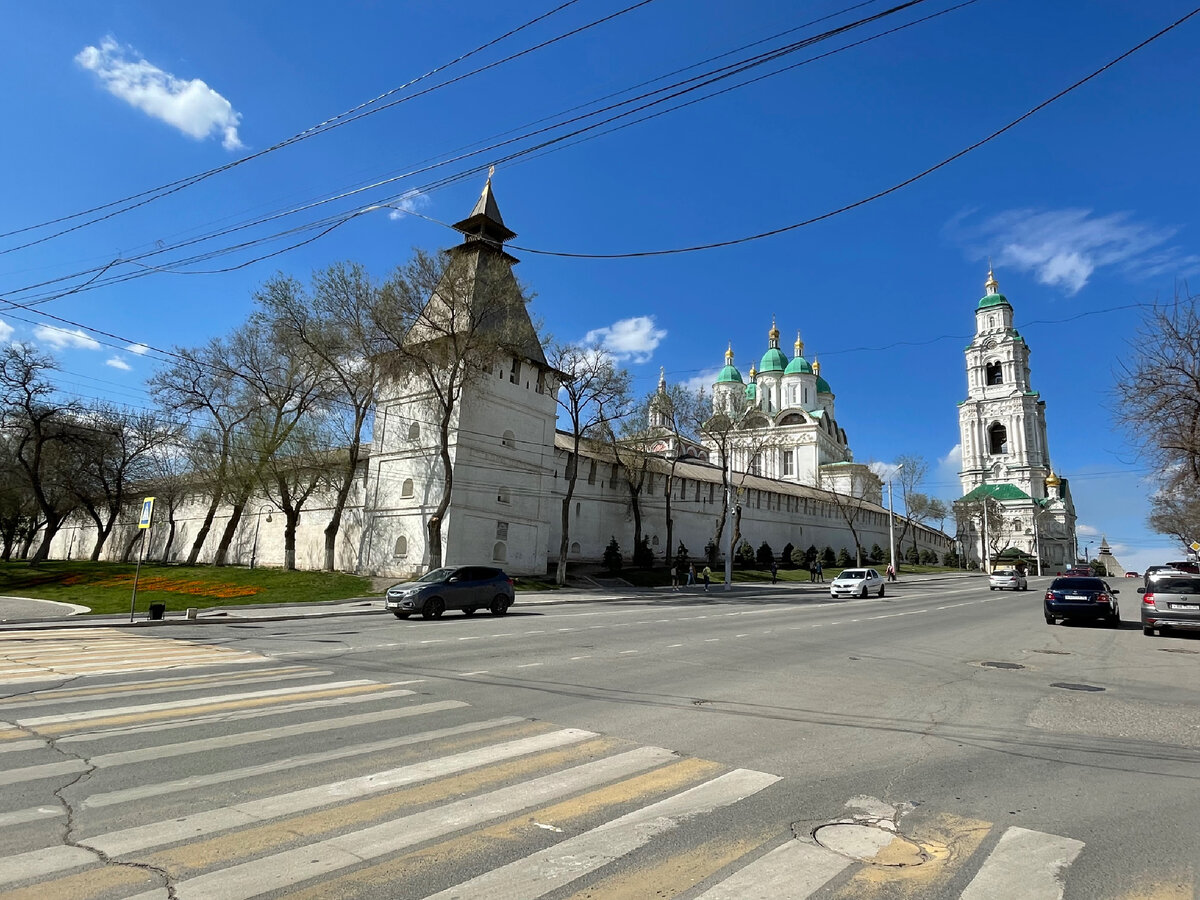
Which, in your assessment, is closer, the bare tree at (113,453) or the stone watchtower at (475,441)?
the stone watchtower at (475,441)

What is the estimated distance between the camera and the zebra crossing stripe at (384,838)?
3445 millimetres

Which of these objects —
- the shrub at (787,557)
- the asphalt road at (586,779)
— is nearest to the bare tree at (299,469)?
the asphalt road at (586,779)

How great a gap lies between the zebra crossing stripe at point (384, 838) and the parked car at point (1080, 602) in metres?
20.5

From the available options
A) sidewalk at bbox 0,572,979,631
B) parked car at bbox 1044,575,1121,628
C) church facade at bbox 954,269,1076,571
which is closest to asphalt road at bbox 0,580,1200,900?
sidewalk at bbox 0,572,979,631

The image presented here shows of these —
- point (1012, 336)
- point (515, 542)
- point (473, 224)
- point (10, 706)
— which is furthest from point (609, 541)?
point (1012, 336)

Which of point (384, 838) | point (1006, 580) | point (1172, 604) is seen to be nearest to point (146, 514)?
point (384, 838)

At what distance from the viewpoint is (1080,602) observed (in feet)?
67.7

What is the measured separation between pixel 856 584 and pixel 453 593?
2351 cm

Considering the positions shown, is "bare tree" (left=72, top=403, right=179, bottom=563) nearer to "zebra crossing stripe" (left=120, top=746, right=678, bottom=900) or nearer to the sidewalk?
the sidewalk

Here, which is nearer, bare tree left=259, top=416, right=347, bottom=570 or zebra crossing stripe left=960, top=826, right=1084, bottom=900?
zebra crossing stripe left=960, top=826, right=1084, bottom=900

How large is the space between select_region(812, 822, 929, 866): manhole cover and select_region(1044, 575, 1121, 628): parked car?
20062mm

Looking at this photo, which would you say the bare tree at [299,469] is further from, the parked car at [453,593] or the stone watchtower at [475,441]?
the parked car at [453,593]

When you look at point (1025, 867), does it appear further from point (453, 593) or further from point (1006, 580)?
point (1006, 580)

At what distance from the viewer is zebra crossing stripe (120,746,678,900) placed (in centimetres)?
345
